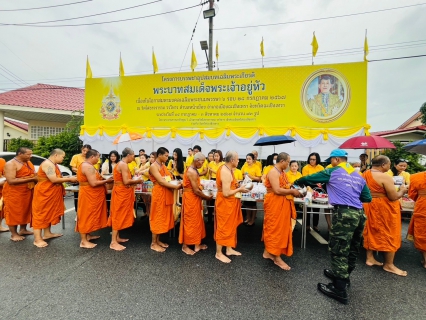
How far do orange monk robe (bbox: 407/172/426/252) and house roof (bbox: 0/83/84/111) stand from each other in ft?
50.4

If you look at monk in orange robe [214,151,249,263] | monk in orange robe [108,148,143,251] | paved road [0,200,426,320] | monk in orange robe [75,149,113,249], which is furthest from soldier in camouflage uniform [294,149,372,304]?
monk in orange robe [75,149,113,249]

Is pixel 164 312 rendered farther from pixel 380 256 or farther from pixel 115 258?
pixel 380 256

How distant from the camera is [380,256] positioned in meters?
3.70

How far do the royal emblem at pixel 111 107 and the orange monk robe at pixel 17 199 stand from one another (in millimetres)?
5026

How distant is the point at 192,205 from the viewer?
11.8ft

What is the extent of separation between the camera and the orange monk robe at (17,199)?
4076 millimetres

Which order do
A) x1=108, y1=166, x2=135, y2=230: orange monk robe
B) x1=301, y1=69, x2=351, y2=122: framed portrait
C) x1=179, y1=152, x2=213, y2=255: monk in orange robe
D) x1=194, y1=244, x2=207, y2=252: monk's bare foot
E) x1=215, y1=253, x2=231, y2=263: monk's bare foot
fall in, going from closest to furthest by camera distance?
x1=215, y1=253, x2=231, y2=263: monk's bare foot
x1=179, y1=152, x2=213, y2=255: monk in orange robe
x1=194, y1=244, x2=207, y2=252: monk's bare foot
x1=108, y1=166, x2=135, y2=230: orange monk robe
x1=301, y1=69, x2=351, y2=122: framed portrait

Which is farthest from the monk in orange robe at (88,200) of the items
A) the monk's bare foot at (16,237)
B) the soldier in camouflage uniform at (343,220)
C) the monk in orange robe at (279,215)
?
the soldier in camouflage uniform at (343,220)

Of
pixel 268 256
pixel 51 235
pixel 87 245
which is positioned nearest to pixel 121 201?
pixel 87 245

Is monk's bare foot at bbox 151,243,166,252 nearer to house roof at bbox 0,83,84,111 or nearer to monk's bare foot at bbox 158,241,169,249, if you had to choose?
monk's bare foot at bbox 158,241,169,249

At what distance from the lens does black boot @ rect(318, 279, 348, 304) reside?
244 centimetres

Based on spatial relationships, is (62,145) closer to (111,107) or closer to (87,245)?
(111,107)

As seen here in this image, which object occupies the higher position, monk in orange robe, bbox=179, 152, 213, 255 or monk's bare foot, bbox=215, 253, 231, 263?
monk in orange robe, bbox=179, 152, 213, 255

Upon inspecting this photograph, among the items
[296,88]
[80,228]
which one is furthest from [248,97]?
[80,228]
